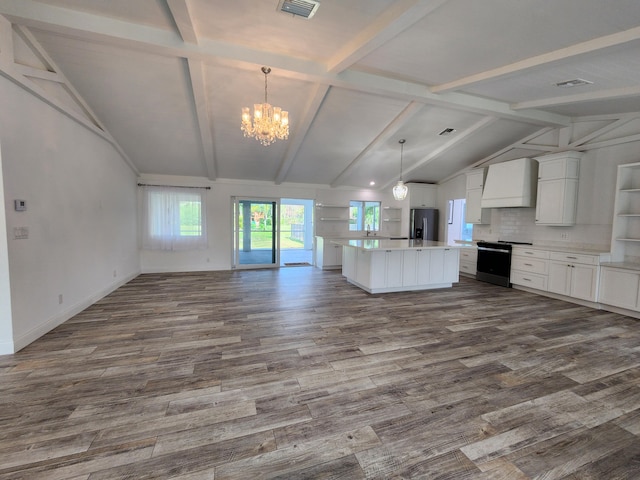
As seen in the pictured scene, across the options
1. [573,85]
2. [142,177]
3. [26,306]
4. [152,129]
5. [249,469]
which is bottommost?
[249,469]

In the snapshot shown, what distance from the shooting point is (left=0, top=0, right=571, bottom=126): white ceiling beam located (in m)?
2.77

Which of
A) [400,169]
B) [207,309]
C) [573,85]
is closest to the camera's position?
[573,85]

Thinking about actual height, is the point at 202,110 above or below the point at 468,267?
above

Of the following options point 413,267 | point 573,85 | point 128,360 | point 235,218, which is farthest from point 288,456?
point 235,218

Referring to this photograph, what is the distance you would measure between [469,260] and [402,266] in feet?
8.61

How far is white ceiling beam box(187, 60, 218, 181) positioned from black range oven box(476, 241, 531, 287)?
612 cm

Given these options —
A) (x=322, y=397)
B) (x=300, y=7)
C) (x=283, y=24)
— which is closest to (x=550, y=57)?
(x=300, y=7)

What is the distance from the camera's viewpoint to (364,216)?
8.72 meters

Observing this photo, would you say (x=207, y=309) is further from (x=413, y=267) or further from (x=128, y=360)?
(x=413, y=267)

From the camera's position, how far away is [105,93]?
4.04m

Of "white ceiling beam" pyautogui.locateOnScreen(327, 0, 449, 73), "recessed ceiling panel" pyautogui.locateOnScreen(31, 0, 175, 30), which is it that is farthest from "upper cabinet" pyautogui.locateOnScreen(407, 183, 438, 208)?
"recessed ceiling panel" pyautogui.locateOnScreen(31, 0, 175, 30)

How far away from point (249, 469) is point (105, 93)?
16.3ft

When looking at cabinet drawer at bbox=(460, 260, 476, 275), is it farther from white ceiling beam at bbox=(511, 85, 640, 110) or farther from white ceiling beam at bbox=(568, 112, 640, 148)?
white ceiling beam at bbox=(511, 85, 640, 110)

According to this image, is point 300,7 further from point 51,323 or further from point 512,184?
point 512,184
